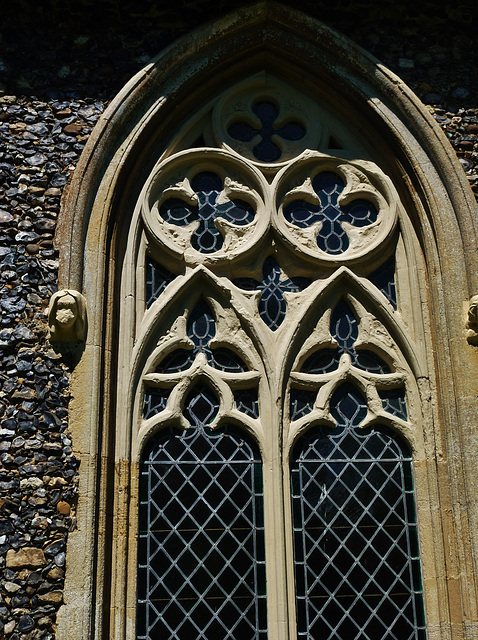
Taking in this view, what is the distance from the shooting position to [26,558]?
228 inches

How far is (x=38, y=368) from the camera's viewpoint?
20.6ft

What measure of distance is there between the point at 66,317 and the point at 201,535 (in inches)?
66.5

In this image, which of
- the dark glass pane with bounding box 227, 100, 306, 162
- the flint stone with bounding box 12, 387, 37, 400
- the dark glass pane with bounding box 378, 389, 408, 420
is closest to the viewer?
the flint stone with bounding box 12, 387, 37, 400

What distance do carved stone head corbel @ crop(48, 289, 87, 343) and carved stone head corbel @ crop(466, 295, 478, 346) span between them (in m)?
2.66

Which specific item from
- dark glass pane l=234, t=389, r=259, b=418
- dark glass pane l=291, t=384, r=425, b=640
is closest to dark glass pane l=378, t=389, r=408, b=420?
dark glass pane l=291, t=384, r=425, b=640

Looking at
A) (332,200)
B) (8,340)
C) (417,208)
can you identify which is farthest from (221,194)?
(8,340)

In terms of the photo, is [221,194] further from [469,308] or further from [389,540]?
[389,540]

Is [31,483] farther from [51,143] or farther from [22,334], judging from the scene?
[51,143]

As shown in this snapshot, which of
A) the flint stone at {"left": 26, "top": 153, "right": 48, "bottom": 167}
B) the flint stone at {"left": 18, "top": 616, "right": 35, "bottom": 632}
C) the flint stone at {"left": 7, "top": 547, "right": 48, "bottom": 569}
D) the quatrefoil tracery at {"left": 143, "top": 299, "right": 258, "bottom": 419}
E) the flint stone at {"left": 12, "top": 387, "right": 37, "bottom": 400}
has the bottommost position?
the flint stone at {"left": 18, "top": 616, "right": 35, "bottom": 632}

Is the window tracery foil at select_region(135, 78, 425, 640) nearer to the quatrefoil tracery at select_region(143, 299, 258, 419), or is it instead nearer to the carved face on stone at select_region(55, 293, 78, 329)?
the quatrefoil tracery at select_region(143, 299, 258, 419)

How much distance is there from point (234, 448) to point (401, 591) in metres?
1.44

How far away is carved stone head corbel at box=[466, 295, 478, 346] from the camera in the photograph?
6.52 m

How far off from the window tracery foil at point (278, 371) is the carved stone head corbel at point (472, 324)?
459 mm

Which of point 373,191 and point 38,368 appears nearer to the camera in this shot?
point 38,368
